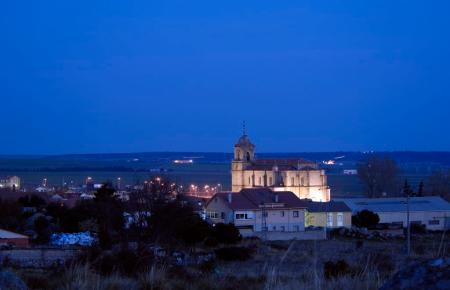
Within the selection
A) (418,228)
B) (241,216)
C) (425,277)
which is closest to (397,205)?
(418,228)

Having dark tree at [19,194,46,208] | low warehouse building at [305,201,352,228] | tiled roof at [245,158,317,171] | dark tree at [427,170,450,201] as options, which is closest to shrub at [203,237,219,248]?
dark tree at [19,194,46,208]

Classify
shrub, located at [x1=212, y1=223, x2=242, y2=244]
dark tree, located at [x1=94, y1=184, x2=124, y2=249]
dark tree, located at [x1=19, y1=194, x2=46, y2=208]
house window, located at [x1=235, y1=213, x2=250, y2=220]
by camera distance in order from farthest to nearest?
dark tree, located at [x1=19, y1=194, x2=46, y2=208], house window, located at [x1=235, y1=213, x2=250, y2=220], shrub, located at [x1=212, y1=223, x2=242, y2=244], dark tree, located at [x1=94, y1=184, x2=124, y2=249]

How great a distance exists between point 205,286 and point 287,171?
72402 mm

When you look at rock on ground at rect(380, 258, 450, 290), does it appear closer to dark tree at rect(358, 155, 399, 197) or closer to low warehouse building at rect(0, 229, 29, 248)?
low warehouse building at rect(0, 229, 29, 248)

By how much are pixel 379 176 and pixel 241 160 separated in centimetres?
1439

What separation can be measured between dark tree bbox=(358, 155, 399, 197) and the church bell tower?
11917mm

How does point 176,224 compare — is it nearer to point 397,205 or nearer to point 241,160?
point 397,205

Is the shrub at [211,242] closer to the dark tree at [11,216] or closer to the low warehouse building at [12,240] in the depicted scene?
the low warehouse building at [12,240]

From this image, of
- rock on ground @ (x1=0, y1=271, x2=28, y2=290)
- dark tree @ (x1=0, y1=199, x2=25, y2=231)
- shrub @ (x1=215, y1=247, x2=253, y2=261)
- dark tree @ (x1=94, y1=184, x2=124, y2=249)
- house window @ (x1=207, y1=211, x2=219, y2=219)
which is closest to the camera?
rock on ground @ (x1=0, y1=271, x2=28, y2=290)

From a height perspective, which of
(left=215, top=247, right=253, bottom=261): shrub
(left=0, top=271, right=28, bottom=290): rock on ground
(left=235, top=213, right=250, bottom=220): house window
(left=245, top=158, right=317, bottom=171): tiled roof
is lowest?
(left=215, top=247, right=253, bottom=261): shrub

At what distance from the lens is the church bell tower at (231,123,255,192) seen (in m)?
84.3

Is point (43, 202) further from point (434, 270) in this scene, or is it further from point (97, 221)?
point (434, 270)

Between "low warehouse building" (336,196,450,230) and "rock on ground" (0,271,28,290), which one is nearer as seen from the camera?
"rock on ground" (0,271,28,290)

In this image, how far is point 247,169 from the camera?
277 feet
